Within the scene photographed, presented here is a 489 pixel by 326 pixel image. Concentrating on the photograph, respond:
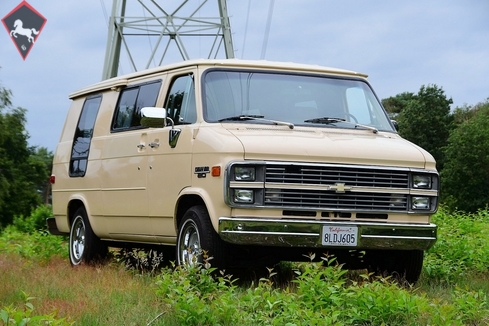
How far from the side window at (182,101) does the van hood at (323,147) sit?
0.61 m

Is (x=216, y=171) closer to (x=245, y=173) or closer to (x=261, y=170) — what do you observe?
(x=245, y=173)

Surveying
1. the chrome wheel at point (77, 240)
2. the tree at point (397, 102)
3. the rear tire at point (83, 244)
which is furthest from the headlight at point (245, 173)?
the tree at point (397, 102)

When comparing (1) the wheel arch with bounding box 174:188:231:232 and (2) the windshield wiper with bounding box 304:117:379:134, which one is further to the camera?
(2) the windshield wiper with bounding box 304:117:379:134

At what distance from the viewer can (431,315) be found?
6.88 m

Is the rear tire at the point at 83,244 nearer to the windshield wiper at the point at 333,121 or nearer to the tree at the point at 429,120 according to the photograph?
the windshield wiper at the point at 333,121

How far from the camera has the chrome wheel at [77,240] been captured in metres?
12.3

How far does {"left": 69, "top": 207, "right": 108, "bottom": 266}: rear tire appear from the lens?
469 inches

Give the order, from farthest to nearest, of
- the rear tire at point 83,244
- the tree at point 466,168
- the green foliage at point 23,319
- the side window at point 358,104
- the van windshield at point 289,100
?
the tree at point 466,168 < the rear tire at point 83,244 < the side window at point 358,104 < the van windshield at point 289,100 < the green foliage at point 23,319

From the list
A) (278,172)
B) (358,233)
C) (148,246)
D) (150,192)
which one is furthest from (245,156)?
(148,246)

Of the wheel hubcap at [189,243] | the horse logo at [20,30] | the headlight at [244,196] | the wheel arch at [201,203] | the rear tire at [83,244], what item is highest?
the horse logo at [20,30]

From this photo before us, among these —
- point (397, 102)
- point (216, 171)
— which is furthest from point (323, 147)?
point (397, 102)

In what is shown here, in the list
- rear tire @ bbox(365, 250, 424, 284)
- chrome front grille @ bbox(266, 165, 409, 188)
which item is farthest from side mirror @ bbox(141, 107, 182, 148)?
rear tire @ bbox(365, 250, 424, 284)

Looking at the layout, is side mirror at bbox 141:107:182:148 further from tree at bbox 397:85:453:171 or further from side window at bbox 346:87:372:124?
tree at bbox 397:85:453:171

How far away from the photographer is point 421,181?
909cm
